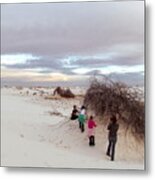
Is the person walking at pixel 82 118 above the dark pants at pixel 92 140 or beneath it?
above

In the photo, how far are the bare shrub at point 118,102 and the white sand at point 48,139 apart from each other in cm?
5

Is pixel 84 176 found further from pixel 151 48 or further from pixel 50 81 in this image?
pixel 151 48

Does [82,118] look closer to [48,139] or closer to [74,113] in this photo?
[74,113]

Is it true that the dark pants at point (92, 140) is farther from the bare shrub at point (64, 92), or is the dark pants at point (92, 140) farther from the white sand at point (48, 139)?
the bare shrub at point (64, 92)

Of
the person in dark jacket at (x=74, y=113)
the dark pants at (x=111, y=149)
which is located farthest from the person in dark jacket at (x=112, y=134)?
the person in dark jacket at (x=74, y=113)

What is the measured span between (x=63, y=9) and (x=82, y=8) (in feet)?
0.25

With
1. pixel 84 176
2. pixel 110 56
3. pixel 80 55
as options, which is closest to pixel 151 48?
→ pixel 110 56

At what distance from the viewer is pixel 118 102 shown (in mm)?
1836

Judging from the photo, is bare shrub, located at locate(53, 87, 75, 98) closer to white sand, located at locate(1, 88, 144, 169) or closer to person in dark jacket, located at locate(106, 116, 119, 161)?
white sand, located at locate(1, 88, 144, 169)

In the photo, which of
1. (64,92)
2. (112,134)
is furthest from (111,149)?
(64,92)

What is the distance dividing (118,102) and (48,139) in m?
0.31

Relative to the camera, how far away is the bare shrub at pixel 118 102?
5.96 ft

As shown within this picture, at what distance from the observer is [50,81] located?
188 centimetres

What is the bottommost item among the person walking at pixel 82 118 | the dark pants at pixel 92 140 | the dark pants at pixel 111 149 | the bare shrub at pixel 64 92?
the dark pants at pixel 111 149
